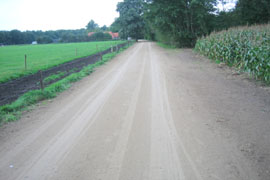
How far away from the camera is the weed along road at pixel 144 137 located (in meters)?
3.35

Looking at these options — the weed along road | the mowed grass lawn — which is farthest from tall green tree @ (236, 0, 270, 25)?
the weed along road

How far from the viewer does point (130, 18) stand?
58312 mm

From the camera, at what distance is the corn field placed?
8.51 meters

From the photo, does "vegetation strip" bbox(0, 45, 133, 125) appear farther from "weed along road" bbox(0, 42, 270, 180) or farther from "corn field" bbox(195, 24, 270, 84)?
"corn field" bbox(195, 24, 270, 84)

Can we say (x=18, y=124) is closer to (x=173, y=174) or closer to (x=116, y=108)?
(x=116, y=108)

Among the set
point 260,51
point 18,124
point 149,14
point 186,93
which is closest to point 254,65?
point 260,51

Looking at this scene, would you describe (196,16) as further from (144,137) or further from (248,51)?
(144,137)

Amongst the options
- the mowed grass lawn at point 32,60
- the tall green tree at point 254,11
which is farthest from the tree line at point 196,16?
the mowed grass lawn at point 32,60

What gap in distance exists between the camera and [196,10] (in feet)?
87.2

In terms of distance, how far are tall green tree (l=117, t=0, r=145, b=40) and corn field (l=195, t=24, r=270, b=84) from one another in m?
45.8

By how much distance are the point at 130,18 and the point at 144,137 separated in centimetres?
5817

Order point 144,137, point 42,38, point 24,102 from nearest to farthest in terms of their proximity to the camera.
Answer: point 144,137 < point 24,102 < point 42,38

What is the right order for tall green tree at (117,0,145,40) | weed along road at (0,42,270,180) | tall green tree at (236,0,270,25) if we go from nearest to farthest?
weed along road at (0,42,270,180), tall green tree at (236,0,270,25), tall green tree at (117,0,145,40)

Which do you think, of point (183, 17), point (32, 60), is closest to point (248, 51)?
point (183, 17)
